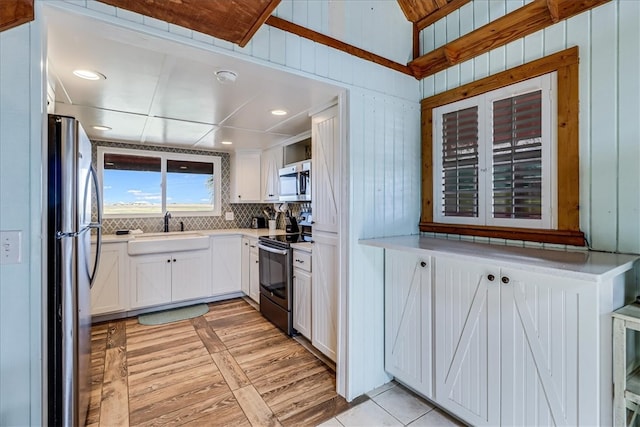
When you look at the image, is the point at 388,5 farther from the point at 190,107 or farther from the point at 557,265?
the point at 557,265

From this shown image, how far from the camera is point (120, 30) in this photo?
141 cm

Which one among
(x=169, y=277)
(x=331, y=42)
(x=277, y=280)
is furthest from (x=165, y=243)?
(x=331, y=42)

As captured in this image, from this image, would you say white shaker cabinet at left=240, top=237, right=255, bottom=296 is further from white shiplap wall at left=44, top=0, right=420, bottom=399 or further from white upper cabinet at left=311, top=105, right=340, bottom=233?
white shiplap wall at left=44, top=0, right=420, bottom=399

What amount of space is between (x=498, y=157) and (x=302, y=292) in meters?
1.97

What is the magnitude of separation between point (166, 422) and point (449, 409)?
5.72 feet

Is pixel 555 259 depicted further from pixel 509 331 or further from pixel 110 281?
pixel 110 281

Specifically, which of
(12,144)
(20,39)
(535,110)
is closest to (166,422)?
(12,144)

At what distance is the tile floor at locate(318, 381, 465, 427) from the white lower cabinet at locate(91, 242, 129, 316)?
282cm

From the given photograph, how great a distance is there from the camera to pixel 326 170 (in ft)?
8.29

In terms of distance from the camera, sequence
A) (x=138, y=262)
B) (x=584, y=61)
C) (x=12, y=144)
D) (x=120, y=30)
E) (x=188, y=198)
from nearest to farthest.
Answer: (x=12, y=144) < (x=120, y=30) < (x=584, y=61) < (x=138, y=262) < (x=188, y=198)

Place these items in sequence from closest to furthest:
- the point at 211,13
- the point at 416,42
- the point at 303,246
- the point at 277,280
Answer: the point at 211,13
the point at 416,42
the point at 303,246
the point at 277,280

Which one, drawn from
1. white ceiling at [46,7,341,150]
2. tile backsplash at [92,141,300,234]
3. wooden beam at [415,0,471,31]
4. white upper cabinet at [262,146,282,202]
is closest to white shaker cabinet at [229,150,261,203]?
white upper cabinet at [262,146,282,202]

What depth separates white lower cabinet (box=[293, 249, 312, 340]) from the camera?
9.16ft

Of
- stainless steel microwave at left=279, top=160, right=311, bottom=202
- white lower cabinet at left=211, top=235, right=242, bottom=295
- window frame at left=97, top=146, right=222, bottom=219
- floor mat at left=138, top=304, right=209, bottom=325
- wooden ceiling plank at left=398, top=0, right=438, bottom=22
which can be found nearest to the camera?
wooden ceiling plank at left=398, top=0, right=438, bottom=22
